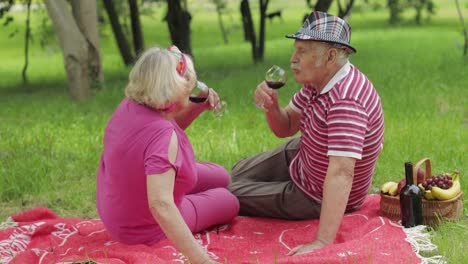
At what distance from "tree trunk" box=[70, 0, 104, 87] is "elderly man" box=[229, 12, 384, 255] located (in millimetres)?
6091

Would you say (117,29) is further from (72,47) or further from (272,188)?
(272,188)

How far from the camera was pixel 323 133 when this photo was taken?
4730 millimetres

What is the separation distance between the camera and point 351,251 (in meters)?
4.21

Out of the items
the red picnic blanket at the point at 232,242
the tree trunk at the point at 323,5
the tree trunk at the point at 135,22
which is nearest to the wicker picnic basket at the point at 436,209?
the red picnic blanket at the point at 232,242

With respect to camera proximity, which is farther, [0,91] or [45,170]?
[0,91]

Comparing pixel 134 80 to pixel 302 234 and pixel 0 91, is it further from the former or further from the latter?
pixel 0 91

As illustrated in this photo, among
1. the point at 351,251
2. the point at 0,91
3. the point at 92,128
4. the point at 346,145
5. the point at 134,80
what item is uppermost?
the point at 134,80

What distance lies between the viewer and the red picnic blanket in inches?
165

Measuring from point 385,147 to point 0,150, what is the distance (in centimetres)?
350


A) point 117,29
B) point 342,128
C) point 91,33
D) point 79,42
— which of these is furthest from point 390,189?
point 117,29

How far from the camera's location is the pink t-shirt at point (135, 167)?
412 centimetres

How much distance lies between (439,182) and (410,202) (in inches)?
12.2

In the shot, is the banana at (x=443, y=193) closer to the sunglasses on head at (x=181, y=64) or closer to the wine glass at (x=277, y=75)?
the wine glass at (x=277, y=75)

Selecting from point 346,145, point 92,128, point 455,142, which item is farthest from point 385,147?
point 92,128
